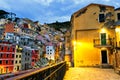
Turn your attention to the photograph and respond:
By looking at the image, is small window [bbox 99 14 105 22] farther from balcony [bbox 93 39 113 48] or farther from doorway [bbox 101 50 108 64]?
doorway [bbox 101 50 108 64]

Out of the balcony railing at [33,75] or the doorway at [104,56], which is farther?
the doorway at [104,56]

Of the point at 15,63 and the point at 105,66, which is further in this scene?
the point at 15,63

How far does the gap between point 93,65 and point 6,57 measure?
1597 inches

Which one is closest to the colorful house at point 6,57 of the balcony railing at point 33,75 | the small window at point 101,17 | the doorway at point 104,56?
the small window at point 101,17

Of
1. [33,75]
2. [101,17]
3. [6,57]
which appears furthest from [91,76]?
[6,57]

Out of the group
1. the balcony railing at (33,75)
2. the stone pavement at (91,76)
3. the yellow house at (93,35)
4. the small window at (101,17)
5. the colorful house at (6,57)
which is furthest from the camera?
the colorful house at (6,57)

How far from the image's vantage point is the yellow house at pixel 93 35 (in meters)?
23.9

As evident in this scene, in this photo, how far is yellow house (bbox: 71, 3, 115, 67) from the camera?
23.9 meters

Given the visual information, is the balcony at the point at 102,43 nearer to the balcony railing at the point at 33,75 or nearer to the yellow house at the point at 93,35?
the yellow house at the point at 93,35

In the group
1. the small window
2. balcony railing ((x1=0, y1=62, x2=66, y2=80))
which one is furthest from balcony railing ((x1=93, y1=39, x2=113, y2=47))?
balcony railing ((x1=0, y1=62, x2=66, y2=80))

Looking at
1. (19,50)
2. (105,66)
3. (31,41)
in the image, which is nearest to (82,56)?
(105,66)

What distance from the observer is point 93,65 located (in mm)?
24031

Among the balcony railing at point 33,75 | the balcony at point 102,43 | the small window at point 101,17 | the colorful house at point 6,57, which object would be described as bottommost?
the colorful house at point 6,57

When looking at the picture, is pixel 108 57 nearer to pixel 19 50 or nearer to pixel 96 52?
pixel 96 52
